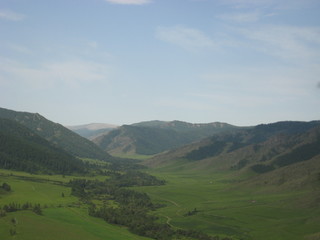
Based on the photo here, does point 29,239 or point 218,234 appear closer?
point 29,239

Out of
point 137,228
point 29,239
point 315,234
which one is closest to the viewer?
point 29,239

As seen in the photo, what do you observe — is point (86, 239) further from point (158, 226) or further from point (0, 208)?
point (0, 208)

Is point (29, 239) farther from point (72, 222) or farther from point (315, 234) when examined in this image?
point (315, 234)

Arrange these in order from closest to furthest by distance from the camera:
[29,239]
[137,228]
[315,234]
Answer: [29,239] < [315,234] < [137,228]

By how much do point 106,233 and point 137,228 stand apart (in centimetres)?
1837

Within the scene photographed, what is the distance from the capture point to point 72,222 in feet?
642

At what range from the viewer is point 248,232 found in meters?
198

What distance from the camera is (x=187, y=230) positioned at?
19875 cm

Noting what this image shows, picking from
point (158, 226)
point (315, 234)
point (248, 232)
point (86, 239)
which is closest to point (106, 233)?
point (86, 239)

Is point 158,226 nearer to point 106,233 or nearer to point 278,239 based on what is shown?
point 106,233

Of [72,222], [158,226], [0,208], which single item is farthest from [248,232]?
[0,208]

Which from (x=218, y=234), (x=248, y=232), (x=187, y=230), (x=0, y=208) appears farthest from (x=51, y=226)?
(x=248, y=232)

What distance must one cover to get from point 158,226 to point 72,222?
45.2m

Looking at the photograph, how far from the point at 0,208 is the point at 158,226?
84.3 metres
